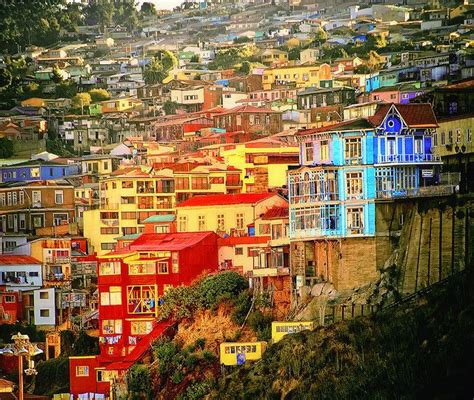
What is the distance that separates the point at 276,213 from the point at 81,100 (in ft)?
176

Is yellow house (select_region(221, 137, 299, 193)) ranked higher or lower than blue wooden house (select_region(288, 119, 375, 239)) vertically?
lower

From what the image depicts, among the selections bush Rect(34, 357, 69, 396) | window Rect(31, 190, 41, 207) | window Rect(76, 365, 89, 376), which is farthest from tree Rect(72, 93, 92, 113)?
window Rect(76, 365, 89, 376)

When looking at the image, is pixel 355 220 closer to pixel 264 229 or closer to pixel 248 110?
pixel 264 229

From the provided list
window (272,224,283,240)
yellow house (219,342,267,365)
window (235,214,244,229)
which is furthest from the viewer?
window (235,214,244,229)

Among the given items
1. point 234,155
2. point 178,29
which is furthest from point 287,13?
point 234,155

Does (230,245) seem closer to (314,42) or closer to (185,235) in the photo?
(185,235)

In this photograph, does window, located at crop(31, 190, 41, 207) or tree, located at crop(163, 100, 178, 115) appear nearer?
window, located at crop(31, 190, 41, 207)

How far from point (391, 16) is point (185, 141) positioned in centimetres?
3935

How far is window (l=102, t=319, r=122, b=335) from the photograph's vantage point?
191 ft

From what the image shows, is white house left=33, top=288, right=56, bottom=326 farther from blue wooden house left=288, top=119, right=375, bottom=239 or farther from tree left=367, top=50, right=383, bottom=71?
tree left=367, top=50, right=383, bottom=71

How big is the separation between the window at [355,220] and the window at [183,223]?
1523 centimetres

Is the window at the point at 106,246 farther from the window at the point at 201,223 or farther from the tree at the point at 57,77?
the tree at the point at 57,77

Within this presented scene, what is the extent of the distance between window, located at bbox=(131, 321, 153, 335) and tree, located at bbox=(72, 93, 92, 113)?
52733mm

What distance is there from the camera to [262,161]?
7250 centimetres
